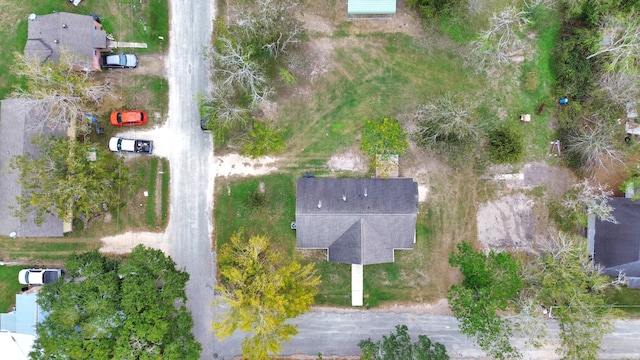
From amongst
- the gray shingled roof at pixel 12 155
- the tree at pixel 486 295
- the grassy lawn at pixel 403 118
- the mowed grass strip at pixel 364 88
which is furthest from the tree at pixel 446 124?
the gray shingled roof at pixel 12 155

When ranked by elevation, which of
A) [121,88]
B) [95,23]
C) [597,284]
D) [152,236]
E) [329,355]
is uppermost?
[95,23]

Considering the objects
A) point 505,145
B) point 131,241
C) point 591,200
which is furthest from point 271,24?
point 591,200

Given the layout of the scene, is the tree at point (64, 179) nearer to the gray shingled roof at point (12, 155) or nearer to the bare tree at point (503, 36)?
the gray shingled roof at point (12, 155)

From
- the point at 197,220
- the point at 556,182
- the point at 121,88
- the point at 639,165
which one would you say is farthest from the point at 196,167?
the point at 639,165

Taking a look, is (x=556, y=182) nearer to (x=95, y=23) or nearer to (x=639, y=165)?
(x=639, y=165)

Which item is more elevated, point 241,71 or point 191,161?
point 241,71

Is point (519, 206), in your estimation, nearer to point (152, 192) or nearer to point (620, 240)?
point (620, 240)

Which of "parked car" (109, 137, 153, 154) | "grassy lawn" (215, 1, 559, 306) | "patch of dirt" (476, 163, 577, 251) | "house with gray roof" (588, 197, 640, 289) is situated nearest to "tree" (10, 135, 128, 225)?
"parked car" (109, 137, 153, 154)
